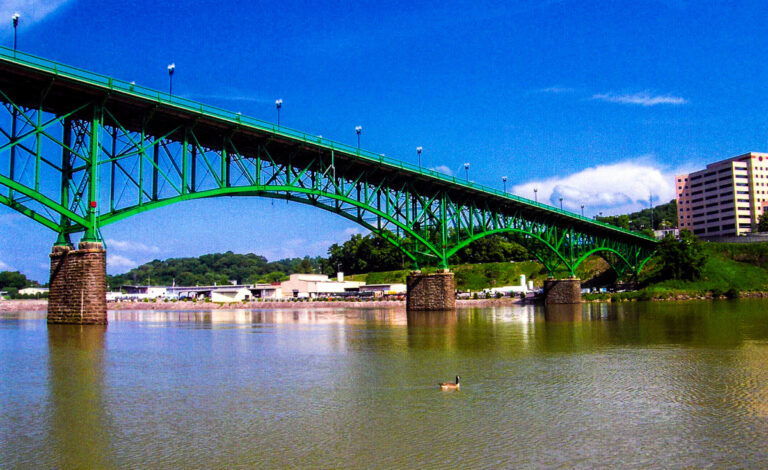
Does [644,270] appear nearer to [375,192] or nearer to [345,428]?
[375,192]

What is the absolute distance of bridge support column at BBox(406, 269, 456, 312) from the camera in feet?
283

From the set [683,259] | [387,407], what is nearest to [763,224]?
→ [683,259]

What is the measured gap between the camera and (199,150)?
5769 centimetres

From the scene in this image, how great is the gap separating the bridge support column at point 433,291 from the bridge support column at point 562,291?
4001 centimetres

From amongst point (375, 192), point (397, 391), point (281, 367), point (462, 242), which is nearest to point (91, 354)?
point (281, 367)

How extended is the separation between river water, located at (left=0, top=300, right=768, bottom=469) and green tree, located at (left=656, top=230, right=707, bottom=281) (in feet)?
342

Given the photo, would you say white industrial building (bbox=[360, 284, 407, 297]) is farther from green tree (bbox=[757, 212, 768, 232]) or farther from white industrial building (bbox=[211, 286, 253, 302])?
green tree (bbox=[757, 212, 768, 232])

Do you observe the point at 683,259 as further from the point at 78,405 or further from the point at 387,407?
the point at 78,405

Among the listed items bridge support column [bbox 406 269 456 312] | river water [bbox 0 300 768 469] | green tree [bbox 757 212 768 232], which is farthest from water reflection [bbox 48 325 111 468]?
green tree [bbox 757 212 768 232]

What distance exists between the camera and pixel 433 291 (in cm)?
8662

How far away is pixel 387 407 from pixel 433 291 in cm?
6775

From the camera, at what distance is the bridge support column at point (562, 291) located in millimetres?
119875

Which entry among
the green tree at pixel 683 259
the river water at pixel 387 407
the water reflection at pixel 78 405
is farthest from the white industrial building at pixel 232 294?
the river water at pixel 387 407

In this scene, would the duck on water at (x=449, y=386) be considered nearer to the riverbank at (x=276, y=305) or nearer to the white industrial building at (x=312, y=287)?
the riverbank at (x=276, y=305)
